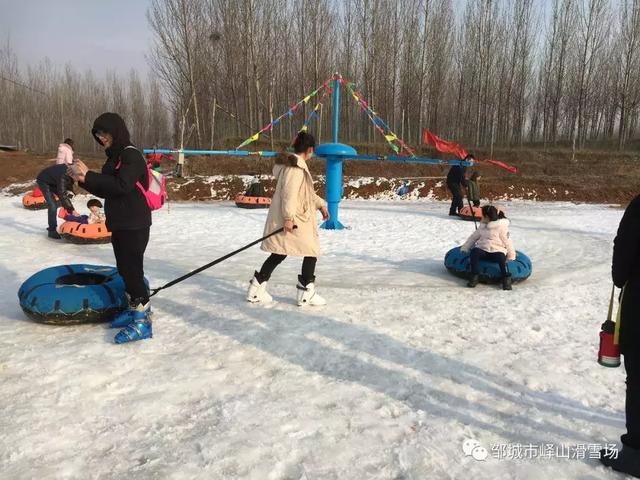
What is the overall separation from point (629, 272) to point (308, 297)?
3.07 meters

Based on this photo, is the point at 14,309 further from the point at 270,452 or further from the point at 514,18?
the point at 514,18

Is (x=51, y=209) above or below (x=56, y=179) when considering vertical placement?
below

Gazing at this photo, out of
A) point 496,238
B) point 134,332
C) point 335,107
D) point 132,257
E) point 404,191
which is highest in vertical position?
point 335,107

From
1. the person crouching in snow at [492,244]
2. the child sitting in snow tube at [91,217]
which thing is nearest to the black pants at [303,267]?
the person crouching in snow at [492,244]

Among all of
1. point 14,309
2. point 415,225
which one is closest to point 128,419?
point 14,309

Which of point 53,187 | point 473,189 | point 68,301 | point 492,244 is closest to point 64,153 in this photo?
point 53,187

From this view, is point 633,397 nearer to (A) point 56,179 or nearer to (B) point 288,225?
(B) point 288,225

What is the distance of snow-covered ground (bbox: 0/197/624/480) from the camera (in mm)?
2344

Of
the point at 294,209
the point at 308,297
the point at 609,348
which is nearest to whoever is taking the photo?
the point at 609,348

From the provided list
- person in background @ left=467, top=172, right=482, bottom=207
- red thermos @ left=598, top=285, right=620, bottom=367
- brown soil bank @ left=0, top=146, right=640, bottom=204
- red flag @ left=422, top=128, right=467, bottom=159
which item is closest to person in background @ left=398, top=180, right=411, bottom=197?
brown soil bank @ left=0, top=146, right=640, bottom=204

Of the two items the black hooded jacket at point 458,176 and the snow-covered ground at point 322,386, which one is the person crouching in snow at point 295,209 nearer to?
the snow-covered ground at point 322,386

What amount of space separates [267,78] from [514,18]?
15214 mm

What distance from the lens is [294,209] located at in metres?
4.33

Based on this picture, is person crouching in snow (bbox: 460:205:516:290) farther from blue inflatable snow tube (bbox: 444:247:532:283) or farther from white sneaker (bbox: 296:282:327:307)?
white sneaker (bbox: 296:282:327:307)
